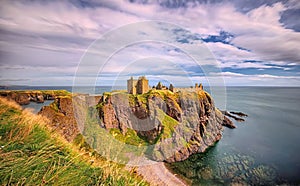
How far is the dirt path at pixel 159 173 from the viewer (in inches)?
1294

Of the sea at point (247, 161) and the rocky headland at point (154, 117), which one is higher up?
the rocky headland at point (154, 117)

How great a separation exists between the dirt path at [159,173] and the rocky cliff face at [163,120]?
6.30 feet

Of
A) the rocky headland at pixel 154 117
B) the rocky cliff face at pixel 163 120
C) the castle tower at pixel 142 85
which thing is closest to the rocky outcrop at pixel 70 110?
the rocky headland at pixel 154 117

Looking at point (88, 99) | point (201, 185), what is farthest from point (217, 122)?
point (88, 99)

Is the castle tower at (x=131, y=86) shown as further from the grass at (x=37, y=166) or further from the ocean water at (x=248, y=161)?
the grass at (x=37, y=166)

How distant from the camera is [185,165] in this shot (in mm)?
40312

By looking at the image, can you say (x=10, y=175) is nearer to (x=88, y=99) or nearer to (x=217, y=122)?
(x=88, y=99)

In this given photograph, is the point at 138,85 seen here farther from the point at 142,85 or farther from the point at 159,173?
the point at 159,173

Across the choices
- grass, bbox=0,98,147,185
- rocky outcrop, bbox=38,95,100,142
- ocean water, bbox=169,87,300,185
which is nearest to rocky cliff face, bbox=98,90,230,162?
ocean water, bbox=169,87,300,185

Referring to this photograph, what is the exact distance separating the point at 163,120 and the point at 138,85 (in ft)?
53.4

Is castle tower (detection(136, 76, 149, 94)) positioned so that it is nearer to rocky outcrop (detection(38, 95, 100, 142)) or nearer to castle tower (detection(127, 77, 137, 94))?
castle tower (detection(127, 77, 137, 94))

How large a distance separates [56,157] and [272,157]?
62.8 m

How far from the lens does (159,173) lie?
1419 inches

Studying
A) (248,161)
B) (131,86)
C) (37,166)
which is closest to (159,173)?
(248,161)
